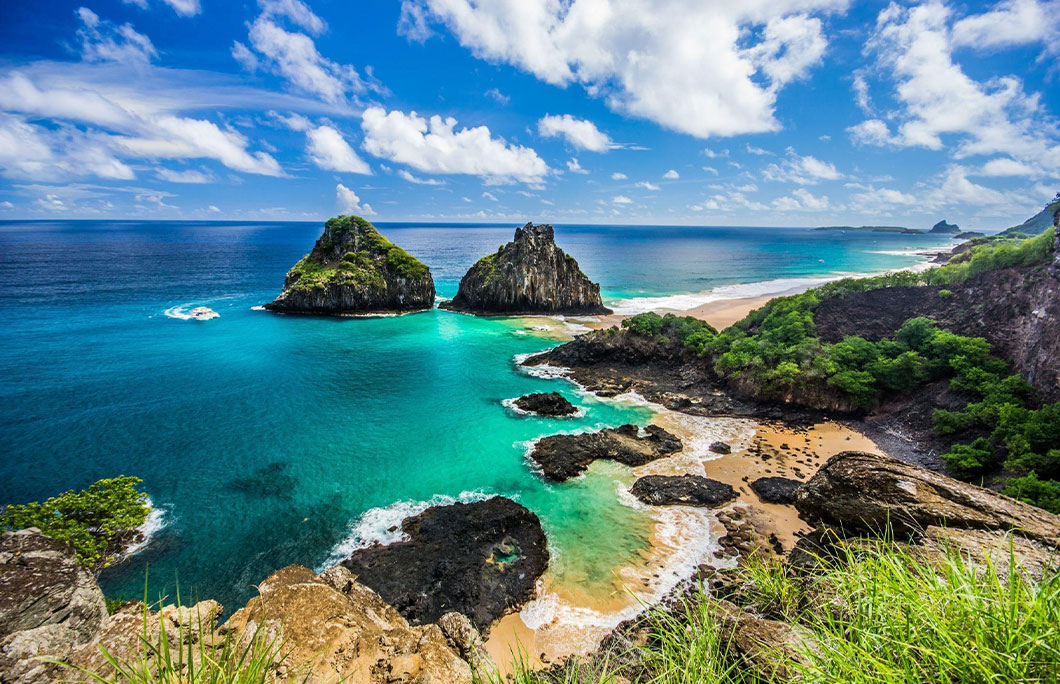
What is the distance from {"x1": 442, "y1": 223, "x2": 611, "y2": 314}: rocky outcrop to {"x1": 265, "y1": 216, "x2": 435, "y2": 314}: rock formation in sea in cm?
1081

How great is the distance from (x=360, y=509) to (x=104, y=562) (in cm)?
994

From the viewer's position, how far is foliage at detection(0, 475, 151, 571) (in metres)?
15.8

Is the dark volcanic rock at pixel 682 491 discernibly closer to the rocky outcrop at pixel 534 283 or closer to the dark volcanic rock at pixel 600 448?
the dark volcanic rock at pixel 600 448

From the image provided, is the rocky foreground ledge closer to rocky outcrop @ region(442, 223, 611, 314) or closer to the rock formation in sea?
rocky outcrop @ region(442, 223, 611, 314)

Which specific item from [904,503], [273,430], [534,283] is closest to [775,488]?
[904,503]

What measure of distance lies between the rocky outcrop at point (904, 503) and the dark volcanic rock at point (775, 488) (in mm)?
5557

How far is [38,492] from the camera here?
22547 mm

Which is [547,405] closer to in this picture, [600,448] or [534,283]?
[600,448]

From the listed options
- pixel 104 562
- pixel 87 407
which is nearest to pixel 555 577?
pixel 104 562

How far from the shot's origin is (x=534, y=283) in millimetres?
71250

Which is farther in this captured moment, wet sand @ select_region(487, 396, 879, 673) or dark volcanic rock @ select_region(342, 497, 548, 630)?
dark volcanic rock @ select_region(342, 497, 548, 630)

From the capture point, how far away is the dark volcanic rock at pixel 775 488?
74.9ft

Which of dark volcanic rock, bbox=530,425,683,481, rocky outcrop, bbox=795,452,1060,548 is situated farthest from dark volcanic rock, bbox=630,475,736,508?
rocky outcrop, bbox=795,452,1060,548

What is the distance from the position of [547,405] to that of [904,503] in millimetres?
23448
